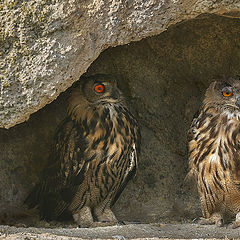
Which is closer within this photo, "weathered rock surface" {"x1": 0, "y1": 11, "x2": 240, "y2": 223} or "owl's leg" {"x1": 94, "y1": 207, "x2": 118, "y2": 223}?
"owl's leg" {"x1": 94, "y1": 207, "x2": 118, "y2": 223}

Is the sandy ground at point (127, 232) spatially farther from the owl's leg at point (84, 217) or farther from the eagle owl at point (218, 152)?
the owl's leg at point (84, 217)

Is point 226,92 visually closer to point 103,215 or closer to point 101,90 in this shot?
point 101,90

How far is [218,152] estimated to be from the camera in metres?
3.56

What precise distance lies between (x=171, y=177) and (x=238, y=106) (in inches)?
47.8

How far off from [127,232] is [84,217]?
928 millimetres

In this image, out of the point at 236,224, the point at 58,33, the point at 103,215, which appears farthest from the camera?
the point at 103,215

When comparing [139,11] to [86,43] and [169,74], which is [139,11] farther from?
[169,74]

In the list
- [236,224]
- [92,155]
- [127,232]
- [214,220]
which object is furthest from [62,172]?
[236,224]

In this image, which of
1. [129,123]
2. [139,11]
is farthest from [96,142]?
[139,11]

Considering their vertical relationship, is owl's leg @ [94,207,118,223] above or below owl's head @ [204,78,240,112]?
below

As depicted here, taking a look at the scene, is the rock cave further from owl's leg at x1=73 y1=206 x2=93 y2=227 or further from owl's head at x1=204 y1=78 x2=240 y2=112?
owl's leg at x1=73 y1=206 x2=93 y2=227

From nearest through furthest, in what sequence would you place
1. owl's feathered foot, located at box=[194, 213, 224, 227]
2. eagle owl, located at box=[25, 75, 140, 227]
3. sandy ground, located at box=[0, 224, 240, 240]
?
sandy ground, located at box=[0, 224, 240, 240] < owl's feathered foot, located at box=[194, 213, 224, 227] < eagle owl, located at box=[25, 75, 140, 227]

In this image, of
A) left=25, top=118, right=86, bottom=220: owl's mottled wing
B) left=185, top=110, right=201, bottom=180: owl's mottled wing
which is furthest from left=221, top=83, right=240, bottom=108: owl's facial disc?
left=25, top=118, right=86, bottom=220: owl's mottled wing

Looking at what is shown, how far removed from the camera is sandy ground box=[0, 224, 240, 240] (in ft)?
9.30
